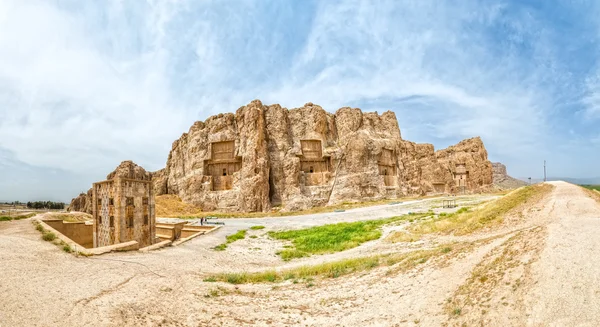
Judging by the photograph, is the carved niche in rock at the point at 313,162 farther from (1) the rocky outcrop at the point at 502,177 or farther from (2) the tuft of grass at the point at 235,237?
(1) the rocky outcrop at the point at 502,177

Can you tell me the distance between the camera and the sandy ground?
6.19 metres

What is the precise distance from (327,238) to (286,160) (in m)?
29.5

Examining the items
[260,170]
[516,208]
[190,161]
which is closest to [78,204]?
[190,161]

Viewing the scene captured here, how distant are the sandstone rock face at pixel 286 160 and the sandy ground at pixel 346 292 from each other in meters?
35.8

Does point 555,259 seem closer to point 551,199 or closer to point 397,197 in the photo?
point 551,199

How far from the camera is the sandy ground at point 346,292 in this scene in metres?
6.19

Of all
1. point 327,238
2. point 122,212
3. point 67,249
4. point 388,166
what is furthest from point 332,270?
point 388,166

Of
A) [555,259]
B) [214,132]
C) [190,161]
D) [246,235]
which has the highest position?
[214,132]

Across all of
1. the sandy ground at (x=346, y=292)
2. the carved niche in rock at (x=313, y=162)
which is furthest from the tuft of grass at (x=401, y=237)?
the carved niche in rock at (x=313, y=162)

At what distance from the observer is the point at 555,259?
7180mm

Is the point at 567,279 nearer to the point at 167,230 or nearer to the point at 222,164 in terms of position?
the point at 167,230

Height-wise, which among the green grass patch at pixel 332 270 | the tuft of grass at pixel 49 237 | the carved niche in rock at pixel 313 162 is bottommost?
the green grass patch at pixel 332 270

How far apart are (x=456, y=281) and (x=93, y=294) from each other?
30.2 ft

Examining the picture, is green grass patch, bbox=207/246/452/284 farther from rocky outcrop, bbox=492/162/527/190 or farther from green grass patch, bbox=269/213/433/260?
rocky outcrop, bbox=492/162/527/190
